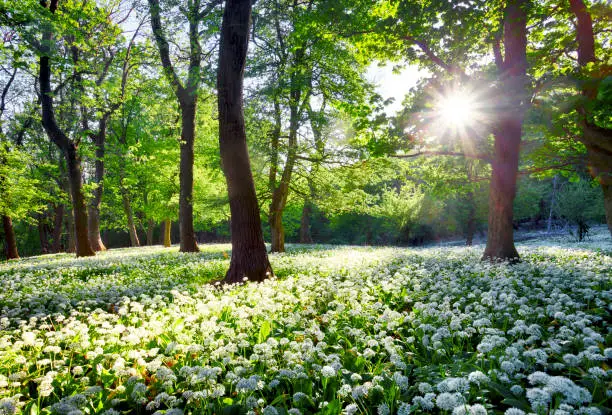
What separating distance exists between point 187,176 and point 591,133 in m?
17.8

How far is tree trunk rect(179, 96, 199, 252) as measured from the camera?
18.9 m

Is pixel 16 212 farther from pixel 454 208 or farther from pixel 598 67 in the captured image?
pixel 454 208

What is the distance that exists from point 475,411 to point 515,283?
577 centimetres

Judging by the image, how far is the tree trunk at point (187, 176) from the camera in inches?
742

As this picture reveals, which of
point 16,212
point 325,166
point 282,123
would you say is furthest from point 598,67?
point 16,212

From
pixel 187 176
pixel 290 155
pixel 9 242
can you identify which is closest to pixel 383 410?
pixel 290 155

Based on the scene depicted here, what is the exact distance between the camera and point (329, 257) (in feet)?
48.4

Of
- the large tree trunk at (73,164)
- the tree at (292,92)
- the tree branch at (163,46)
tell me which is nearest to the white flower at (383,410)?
the tree at (292,92)

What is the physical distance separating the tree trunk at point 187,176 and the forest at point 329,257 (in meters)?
0.12

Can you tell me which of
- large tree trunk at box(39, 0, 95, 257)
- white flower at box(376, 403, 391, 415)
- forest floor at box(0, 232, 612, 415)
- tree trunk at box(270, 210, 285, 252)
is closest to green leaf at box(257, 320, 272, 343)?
forest floor at box(0, 232, 612, 415)

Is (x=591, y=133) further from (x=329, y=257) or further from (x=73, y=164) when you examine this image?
(x=73, y=164)

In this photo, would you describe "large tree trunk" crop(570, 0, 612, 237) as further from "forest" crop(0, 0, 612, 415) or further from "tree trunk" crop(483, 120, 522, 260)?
"tree trunk" crop(483, 120, 522, 260)

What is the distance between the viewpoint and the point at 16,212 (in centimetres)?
2573

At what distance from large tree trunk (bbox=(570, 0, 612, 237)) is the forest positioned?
6cm
